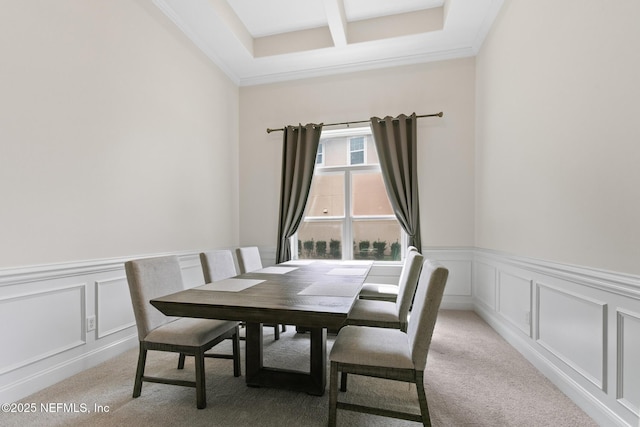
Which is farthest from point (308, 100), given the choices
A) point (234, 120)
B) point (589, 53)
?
point (589, 53)

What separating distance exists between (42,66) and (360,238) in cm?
349

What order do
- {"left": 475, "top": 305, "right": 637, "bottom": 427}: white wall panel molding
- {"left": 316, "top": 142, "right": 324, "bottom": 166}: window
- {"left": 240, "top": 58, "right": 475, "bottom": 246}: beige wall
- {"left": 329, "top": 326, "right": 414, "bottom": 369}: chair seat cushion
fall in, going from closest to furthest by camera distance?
{"left": 329, "top": 326, "right": 414, "bottom": 369}: chair seat cushion < {"left": 475, "top": 305, "right": 637, "bottom": 427}: white wall panel molding < {"left": 240, "top": 58, "right": 475, "bottom": 246}: beige wall < {"left": 316, "top": 142, "right": 324, "bottom": 166}: window

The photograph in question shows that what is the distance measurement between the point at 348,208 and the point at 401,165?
3.02 feet

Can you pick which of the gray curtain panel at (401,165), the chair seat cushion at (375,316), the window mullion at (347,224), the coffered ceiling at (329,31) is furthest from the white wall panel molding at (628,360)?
the coffered ceiling at (329,31)

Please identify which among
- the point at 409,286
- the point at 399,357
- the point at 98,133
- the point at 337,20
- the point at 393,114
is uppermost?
the point at 337,20

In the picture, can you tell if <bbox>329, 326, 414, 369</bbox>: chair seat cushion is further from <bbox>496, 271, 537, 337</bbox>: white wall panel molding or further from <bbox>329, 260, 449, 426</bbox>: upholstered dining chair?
<bbox>496, 271, 537, 337</bbox>: white wall panel molding

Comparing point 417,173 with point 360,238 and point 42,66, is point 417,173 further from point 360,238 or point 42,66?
point 42,66

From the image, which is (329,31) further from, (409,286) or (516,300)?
(516,300)

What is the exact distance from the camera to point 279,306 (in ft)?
4.60

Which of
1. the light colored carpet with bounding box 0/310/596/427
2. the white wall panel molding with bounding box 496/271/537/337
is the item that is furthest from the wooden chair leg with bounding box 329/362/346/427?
the white wall panel molding with bounding box 496/271/537/337

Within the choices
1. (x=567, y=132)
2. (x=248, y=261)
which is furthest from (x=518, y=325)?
(x=248, y=261)

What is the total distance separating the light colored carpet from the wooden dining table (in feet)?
0.34

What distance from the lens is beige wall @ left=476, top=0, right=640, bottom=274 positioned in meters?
1.48

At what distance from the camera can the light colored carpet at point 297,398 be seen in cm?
162
